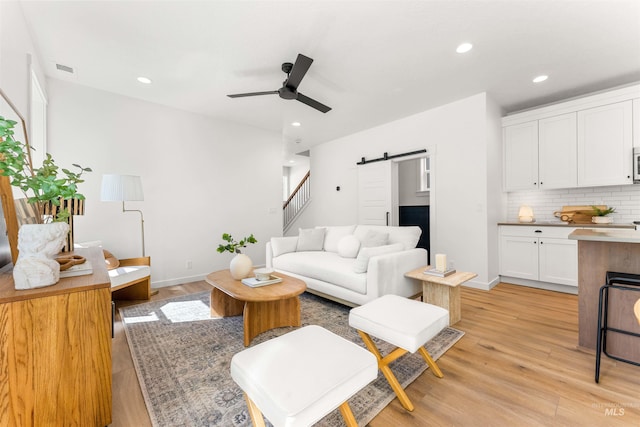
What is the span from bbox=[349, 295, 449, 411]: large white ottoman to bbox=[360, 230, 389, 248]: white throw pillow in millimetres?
1372

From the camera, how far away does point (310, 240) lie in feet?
12.8

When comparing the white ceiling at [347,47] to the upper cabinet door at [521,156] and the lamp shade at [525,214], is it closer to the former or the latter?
the upper cabinet door at [521,156]

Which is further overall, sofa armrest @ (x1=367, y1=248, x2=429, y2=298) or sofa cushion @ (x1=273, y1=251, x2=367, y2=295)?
sofa cushion @ (x1=273, y1=251, x2=367, y2=295)

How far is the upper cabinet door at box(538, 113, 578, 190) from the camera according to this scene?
347cm

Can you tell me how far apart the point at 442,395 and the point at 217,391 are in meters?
1.37

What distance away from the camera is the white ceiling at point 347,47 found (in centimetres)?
205

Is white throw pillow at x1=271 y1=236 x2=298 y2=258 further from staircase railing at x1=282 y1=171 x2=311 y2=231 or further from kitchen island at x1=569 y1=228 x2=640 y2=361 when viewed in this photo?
staircase railing at x1=282 y1=171 x2=311 y2=231

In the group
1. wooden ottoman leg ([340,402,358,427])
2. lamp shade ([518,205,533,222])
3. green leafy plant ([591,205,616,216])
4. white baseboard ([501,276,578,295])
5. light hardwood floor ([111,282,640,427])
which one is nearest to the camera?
wooden ottoman leg ([340,402,358,427])

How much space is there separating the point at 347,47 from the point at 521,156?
3173 mm

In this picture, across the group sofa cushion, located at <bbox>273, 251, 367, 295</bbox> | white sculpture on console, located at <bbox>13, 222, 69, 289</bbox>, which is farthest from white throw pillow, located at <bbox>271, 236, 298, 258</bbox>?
white sculpture on console, located at <bbox>13, 222, 69, 289</bbox>

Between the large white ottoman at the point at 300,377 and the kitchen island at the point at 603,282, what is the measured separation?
186cm

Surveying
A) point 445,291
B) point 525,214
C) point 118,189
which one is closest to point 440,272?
point 445,291

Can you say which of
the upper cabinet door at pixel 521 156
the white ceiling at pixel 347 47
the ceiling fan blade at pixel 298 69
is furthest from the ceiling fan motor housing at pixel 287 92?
the upper cabinet door at pixel 521 156

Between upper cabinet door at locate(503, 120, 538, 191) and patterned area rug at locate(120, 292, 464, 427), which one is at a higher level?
upper cabinet door at locate(503, 120, 538, 191)
